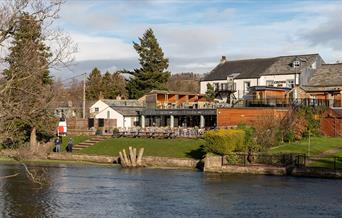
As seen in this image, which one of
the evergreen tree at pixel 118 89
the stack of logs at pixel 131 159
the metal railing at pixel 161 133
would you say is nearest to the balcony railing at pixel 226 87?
the metal railing at pixel 161 133

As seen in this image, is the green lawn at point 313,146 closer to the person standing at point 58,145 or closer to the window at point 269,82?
the person standing at point 58,145

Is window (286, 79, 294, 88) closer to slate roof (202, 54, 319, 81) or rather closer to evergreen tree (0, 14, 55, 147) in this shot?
slate roof (202, 54, 319, 81)

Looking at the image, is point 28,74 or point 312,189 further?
point 312,189

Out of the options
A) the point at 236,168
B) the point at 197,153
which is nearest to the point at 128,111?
the point at 197,153

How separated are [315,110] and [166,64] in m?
44.8

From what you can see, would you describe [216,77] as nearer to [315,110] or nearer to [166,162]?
[315,110]

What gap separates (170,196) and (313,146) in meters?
23.3

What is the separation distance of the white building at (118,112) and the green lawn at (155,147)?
1530 cm

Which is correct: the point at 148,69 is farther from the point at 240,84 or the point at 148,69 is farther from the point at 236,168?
the point at 236,168

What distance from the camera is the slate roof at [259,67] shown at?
83.8 metres

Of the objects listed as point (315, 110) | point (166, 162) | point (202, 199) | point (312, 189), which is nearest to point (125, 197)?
point (202, 199)

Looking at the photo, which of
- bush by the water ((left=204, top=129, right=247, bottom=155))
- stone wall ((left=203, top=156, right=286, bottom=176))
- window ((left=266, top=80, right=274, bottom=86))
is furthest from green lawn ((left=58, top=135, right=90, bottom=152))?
window ((left=266, top=80, right=274, bottom=86))

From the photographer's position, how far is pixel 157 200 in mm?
30484

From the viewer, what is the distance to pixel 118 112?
7812 centimetres
